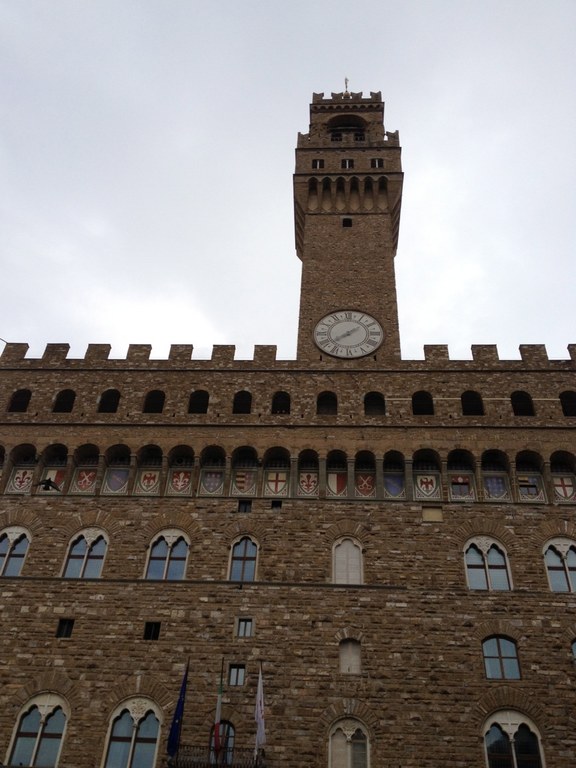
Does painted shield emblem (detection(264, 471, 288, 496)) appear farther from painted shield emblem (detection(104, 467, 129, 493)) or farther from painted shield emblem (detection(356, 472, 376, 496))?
painted shield emblem (detection(104, 467, 129, 493))

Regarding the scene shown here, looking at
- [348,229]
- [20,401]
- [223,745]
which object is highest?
[348,229]

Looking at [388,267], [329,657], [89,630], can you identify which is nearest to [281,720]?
[329,657]

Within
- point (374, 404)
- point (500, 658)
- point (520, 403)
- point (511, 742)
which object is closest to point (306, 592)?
point (500, 658)

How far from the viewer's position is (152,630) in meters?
18.9

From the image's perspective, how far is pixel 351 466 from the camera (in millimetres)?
21391

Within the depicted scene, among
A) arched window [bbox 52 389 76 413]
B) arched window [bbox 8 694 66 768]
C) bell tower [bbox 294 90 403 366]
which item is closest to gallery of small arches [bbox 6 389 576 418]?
arched window [bbox 52 389 76 413]

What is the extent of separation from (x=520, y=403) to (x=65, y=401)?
46.6ft

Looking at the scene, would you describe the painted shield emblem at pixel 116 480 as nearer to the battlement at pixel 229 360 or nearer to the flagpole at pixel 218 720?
the battlement at pixel 229 360

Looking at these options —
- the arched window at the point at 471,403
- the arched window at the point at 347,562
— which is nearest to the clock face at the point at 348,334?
the arched window at the point at 471,403

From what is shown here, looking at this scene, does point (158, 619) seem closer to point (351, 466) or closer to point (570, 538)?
point (351, 466)

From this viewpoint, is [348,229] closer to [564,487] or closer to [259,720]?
[564,487]

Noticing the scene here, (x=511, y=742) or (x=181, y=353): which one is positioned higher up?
(x=181, y=353)

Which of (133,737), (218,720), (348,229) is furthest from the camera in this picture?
(348,229)

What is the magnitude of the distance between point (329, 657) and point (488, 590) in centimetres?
448
